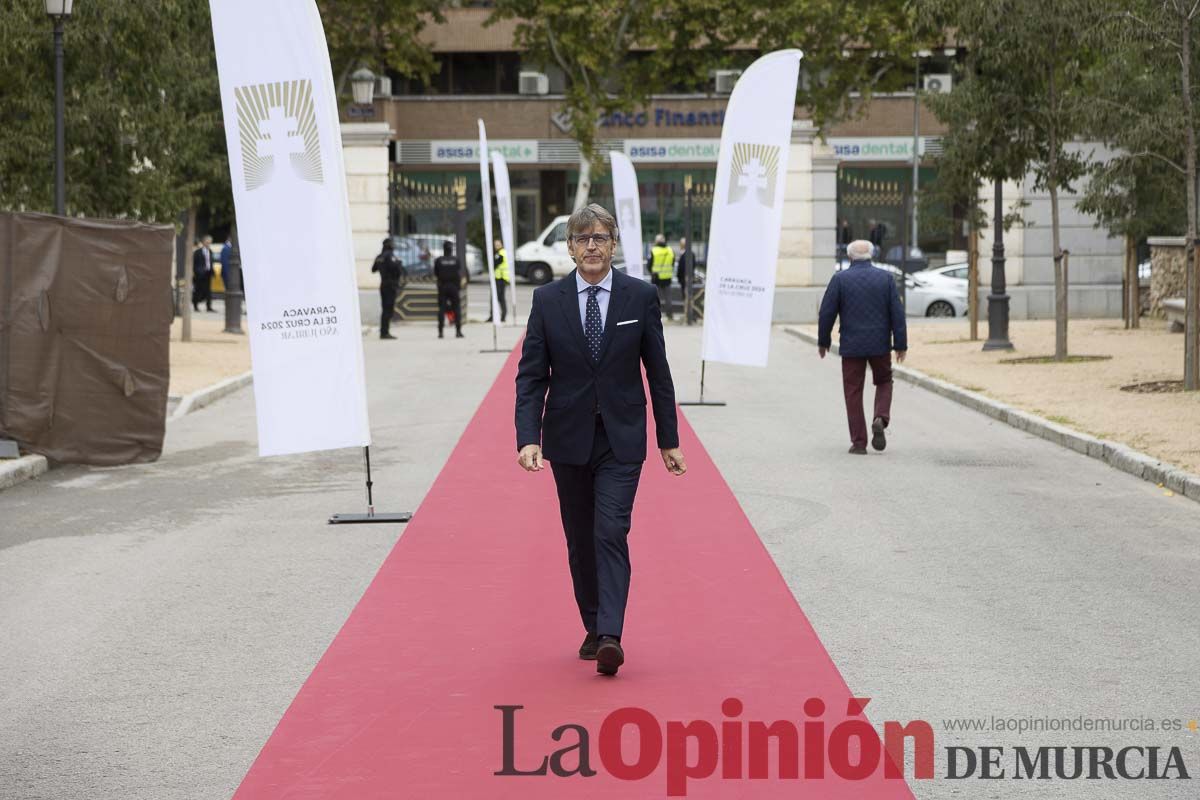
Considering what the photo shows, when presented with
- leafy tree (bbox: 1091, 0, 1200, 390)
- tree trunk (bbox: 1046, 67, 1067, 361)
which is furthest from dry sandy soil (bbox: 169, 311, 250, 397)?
tree trunk (bbox: 1046, 67, 1067, 361)

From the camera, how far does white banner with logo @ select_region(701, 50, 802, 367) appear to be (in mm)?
18641

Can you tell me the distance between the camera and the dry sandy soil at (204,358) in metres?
23.7

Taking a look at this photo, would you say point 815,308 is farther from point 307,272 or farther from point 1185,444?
point 307,272

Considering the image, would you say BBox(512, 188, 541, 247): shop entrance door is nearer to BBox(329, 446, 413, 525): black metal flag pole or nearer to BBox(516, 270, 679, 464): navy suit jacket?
BBox(329, 446, 413, 525): black metal flag pole

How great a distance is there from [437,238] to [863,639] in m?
45.7

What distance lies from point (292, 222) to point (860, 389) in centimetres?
609

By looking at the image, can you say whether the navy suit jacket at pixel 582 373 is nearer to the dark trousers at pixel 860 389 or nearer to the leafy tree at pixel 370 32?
the dark trousers at pixel 860 389

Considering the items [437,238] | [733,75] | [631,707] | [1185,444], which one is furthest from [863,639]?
[437,238]

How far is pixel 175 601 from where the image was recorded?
9422 mm

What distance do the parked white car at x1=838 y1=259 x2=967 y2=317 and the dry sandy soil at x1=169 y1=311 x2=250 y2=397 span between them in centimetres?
1475

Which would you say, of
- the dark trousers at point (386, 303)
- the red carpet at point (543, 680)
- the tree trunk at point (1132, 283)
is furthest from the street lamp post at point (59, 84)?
the tree trunk at point (1132, 283)

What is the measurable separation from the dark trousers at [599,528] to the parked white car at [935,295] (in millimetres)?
34222

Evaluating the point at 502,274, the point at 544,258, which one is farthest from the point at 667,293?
the point at 544,258

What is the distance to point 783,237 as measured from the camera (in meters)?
40.6
